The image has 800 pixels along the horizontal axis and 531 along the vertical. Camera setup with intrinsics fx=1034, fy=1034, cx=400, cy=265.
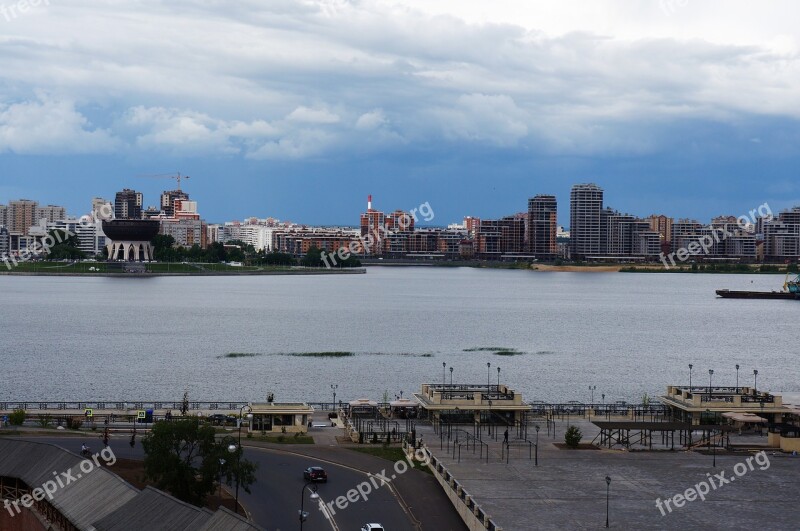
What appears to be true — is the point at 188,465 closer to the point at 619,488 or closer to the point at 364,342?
the point at 619,488

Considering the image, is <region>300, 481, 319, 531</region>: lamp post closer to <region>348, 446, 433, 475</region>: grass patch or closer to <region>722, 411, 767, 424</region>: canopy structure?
<region>348, 446, 433, 475</region>: grass patch

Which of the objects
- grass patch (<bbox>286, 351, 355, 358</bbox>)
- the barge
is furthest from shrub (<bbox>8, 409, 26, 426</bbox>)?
the barge

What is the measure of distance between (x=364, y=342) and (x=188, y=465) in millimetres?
47626

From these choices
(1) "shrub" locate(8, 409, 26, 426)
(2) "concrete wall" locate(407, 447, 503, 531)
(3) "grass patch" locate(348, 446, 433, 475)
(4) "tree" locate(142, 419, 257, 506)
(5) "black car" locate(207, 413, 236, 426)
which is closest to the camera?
(2) "concrete wall" locate(407, 447, 503, 531)

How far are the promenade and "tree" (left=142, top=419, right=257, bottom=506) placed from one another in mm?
4833

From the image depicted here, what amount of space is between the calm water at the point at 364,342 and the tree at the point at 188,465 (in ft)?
71.8

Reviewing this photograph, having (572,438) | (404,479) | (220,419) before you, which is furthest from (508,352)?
(404,479)

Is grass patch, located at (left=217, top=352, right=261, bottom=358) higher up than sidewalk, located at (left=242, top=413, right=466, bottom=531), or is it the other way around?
sidewalk, located at (left=242, top=413, right=466, bottom=531)

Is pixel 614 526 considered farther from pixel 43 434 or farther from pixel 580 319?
pixel 580 319

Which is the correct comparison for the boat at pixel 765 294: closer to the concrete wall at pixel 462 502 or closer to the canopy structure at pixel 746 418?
the canopy structure at pixel 746 418

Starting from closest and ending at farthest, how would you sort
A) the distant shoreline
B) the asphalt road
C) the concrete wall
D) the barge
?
the concrete wall
the asphalt road
the barge
the distant shoreline

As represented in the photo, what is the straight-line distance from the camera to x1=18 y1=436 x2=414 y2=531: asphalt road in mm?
19719

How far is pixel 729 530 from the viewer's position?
1836 cm

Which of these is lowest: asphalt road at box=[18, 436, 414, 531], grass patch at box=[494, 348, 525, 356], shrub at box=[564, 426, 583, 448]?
grass patch at box=[494, 348, 525, 356]
